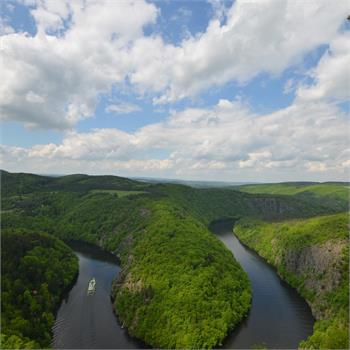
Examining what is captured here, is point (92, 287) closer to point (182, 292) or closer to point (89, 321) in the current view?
point (89, 321)

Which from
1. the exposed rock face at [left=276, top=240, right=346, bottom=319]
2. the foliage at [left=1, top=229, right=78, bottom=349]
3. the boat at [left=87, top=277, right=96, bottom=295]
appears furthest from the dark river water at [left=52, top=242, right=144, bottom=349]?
the exposed rock face at [left=276, top=240, right=346, bottom=319]

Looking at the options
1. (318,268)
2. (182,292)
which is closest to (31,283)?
(182,292)

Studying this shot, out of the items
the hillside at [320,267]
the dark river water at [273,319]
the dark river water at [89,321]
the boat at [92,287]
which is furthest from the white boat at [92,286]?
the hillside at [320,267]

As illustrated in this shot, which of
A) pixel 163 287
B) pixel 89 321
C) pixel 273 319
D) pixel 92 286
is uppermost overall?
pixel 163 287

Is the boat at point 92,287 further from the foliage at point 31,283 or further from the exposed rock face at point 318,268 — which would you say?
the exposed rock face at point 318,268

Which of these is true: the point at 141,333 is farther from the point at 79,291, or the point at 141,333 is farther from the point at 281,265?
the point at 281,265

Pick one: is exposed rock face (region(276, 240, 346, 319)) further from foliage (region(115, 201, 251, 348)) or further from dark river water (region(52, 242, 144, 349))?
dark river water (region(52, 242, 144, 349))
